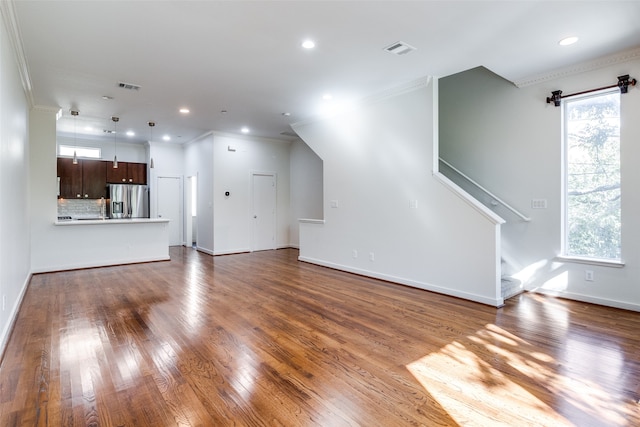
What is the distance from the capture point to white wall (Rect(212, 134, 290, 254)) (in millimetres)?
7793

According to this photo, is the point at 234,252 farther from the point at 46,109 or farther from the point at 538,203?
the point at 538,203

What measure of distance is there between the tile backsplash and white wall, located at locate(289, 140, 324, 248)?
511cm

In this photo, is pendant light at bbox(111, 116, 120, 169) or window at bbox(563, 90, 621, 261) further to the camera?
pendant light at bbox(111, 116, 120, 169)

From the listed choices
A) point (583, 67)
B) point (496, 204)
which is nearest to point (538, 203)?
point (496, 204)

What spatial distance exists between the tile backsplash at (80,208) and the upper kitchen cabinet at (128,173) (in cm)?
79

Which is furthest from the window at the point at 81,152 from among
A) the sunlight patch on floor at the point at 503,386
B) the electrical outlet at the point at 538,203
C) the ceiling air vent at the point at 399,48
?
the electrical outlet at the point at 538,203

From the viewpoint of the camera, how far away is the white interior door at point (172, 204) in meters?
9.15

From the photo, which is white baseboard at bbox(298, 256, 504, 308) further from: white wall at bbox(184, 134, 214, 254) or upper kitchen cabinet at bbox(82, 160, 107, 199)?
upper kitchen cabinet at bbox(82, 160, 107, 199)

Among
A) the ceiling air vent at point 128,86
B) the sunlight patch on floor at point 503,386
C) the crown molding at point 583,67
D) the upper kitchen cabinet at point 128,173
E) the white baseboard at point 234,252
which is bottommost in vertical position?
the sunlight patch on floor at point 503,386

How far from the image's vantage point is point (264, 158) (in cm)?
858

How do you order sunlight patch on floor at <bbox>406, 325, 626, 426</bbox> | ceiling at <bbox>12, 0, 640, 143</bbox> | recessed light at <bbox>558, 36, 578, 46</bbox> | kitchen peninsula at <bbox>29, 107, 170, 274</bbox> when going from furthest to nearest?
kitchen peninsula at <bbox>29, 107, 170, 274</bbox> < recessed light at <bbox>558, 36, 578, 46</bbox> < ceiling at <bbox>12, 0, 640, 143</bbox> < sunlight patch on floor at <bbox>406, 325, 626, 426</bbox>

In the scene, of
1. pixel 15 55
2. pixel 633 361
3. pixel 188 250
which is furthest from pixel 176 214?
pixel 633 361

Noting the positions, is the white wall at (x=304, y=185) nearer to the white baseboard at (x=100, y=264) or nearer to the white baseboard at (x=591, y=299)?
the white baseboard at (x=100, y=264)

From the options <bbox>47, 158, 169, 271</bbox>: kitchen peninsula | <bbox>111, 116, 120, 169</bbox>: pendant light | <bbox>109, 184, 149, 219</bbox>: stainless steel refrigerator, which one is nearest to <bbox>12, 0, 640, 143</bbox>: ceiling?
<bbox>111, 116, 120, 169</bbox>: pendant light
